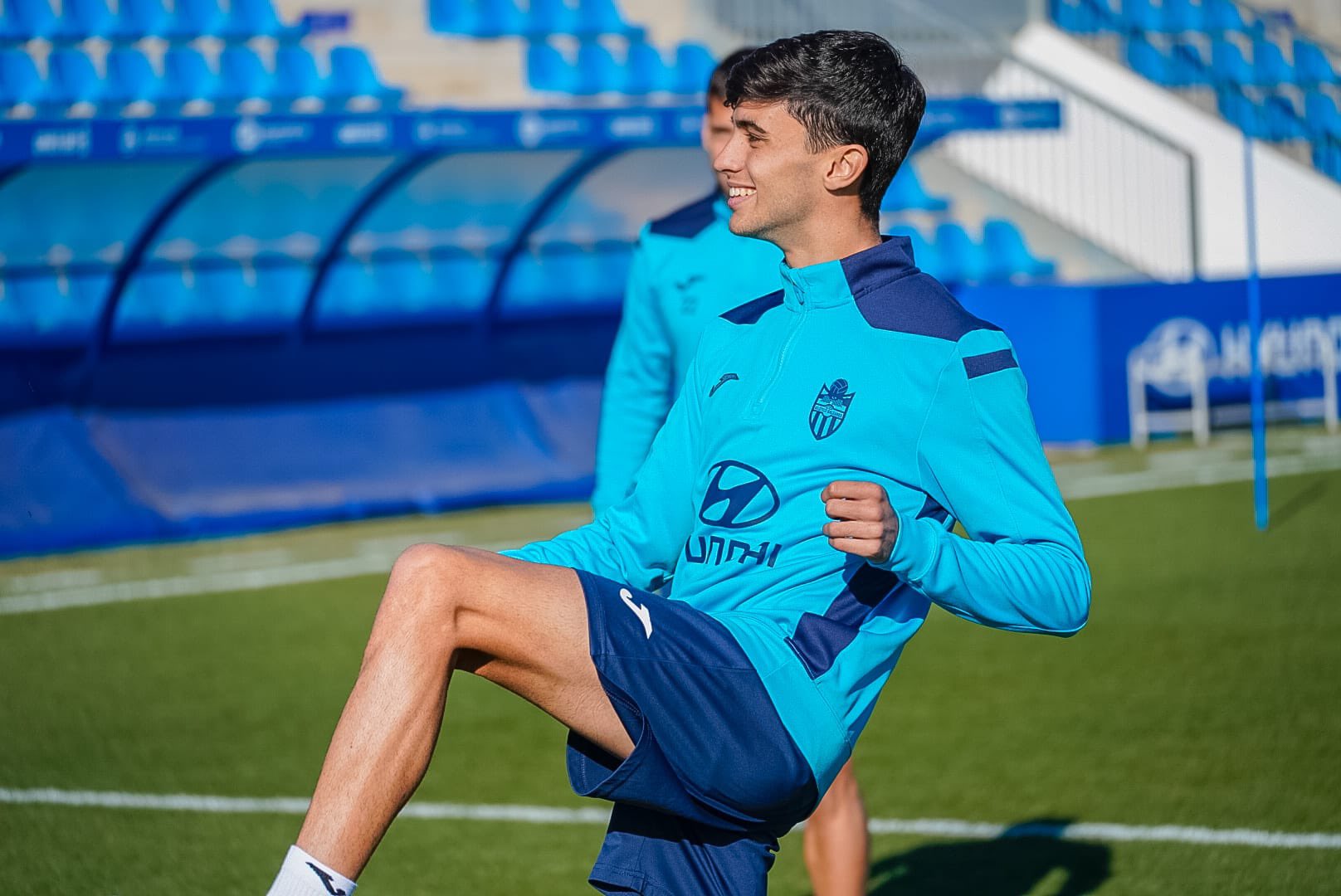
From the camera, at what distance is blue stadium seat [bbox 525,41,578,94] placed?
Answer: 17.8 metres

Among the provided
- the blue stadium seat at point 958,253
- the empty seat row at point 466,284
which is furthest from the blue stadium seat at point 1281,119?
the empty seat row at point 466,284

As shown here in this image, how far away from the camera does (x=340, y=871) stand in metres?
2.43

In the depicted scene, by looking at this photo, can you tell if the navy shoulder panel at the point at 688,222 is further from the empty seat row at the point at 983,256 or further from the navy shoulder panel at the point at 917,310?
the empty seat row at the point at 983,256

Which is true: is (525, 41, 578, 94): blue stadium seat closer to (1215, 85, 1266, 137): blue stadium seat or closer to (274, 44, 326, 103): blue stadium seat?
(274, 44, 326, 103): blue stadium seat

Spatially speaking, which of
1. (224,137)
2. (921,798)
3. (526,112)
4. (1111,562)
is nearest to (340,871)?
(921,798)

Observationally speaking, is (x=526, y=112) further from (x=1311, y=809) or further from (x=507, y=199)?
(x=1311, y=809)

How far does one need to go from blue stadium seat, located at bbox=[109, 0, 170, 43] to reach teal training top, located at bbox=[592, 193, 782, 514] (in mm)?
13212

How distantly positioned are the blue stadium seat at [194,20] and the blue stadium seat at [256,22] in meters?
0.10

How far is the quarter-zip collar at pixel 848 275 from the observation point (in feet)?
9.55

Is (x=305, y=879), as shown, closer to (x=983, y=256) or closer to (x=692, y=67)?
(x=692, y=67)

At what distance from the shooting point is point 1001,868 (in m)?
4.74

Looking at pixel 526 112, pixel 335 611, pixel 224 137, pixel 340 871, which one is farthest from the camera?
pixel 526 112

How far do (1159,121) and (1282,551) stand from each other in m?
11.6


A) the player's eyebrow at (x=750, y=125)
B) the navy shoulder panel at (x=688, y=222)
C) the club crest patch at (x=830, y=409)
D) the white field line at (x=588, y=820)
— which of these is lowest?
the white field line at (x=588, y=820)
